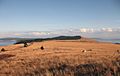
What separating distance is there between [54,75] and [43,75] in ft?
1.70

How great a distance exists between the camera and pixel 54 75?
12.6 meters

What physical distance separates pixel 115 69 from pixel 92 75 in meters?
1.21

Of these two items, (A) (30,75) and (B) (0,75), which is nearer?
(A) (30,75)

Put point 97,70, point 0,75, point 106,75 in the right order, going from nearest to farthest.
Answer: point 106,75
point 97,70
point 0,75

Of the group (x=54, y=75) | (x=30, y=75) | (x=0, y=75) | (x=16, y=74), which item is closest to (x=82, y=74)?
(x=54, y=75)

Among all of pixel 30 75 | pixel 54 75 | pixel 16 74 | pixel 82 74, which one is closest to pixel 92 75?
pixel 82 74

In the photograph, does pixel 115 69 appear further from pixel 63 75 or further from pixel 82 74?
pixel 63 75

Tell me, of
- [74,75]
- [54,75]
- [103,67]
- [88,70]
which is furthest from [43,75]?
[103,67]

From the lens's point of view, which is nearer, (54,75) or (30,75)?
(54,75)

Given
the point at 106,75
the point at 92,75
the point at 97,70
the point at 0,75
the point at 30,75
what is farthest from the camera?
the point at 0,75

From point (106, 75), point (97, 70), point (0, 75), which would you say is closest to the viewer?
point (106, 75)

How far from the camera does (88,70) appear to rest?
44.2 ft

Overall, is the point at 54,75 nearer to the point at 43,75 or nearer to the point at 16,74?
the point at 43,75

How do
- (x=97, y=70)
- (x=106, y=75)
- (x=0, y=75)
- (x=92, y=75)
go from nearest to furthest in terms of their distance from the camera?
(x=106, y=75)
(x=92, y=75)
(x=97, y=70)
(x=0, y=75)
